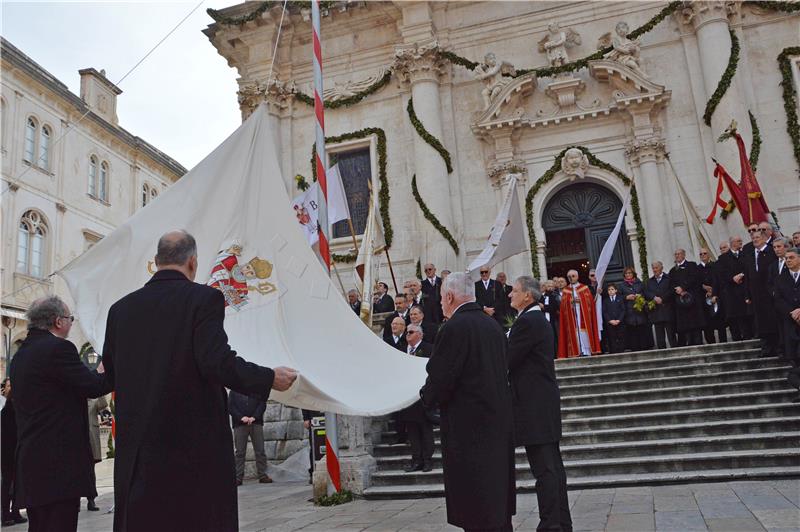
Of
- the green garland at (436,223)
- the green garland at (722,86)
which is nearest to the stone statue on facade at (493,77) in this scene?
the green garland at (436,223)

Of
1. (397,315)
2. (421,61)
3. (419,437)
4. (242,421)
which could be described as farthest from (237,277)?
(421,61)

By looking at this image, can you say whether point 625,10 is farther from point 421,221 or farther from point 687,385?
point 687,385

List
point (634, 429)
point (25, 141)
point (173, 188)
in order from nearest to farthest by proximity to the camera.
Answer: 1. point (173, 188)
2. point (634, 429)
3. point (25, 141)

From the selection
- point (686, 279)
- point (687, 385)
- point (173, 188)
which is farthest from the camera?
point (686, 279)

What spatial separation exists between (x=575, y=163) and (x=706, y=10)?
4.85 meters

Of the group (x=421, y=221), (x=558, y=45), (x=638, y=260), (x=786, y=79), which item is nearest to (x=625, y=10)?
(x=558, y=45)

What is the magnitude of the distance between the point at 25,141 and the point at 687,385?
28478mm

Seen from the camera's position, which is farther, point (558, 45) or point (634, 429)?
point (558, 45)

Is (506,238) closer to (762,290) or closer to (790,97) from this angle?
(762,290)

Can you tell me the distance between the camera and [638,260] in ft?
51.5

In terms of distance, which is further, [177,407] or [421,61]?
[421,61]

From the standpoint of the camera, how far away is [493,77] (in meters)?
17.2

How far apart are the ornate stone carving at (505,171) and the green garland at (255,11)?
23.3 feet

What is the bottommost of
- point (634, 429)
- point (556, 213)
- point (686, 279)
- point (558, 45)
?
point (634, 429)
